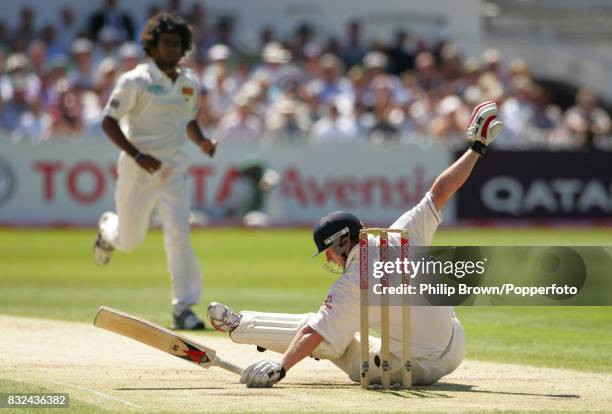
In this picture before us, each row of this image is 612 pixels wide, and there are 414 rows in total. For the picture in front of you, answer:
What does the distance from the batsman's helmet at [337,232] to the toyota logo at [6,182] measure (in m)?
13.9

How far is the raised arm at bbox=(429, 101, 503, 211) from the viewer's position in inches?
295

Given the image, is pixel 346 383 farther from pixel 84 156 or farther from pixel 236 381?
pixel 84 156

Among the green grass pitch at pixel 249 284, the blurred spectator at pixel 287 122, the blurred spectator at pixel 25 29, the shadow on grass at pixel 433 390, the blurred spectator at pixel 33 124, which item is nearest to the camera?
the shadow on grass at pixel 433 390

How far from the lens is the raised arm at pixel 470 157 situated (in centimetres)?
749

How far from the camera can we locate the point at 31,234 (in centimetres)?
1970

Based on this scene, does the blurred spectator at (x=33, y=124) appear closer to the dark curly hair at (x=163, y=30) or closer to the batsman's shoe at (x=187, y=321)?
the dark curly hair at (x=163, y=30)

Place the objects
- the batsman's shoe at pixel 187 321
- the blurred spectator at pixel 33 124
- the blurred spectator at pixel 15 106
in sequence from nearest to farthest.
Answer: the batsman's shoe at pixel 187 321
the blurred spectator at pixel 33 124
the blurred spectator at pixel 15 106

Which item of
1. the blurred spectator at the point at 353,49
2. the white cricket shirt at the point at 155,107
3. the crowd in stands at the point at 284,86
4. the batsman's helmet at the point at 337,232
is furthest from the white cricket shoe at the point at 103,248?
the blurred spectator at the point at 353,49

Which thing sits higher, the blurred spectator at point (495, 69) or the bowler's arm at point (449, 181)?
the bowler's arm at point (449, 181)

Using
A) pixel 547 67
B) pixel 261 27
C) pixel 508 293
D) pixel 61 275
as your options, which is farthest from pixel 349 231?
pixel 547 67

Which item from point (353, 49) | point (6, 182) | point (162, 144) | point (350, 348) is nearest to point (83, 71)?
point (6, 182)

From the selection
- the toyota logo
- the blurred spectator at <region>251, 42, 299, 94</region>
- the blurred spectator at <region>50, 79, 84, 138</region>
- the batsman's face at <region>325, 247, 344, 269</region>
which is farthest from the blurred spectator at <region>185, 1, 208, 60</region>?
the batsman's face at <region>325, 247, 344, 269</region>

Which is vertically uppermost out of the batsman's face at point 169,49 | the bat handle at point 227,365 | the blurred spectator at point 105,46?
the batsman's face at point 169,49

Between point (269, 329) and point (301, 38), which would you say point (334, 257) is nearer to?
point (269, 329)
